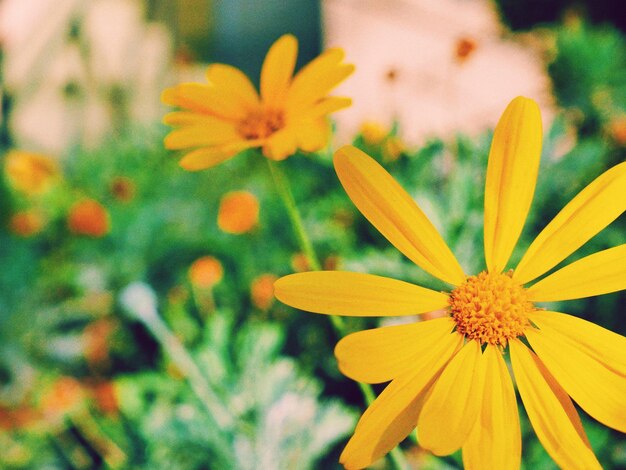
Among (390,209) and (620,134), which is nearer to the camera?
(390,209)

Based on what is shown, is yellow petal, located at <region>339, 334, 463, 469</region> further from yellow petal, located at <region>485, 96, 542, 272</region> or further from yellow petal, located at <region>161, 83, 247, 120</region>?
yellow petal, located at <region>161, 83, 247, 120</region>

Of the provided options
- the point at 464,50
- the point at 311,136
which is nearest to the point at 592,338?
the point at 311,136

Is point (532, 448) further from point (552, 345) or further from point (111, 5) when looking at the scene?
point (111, 5)

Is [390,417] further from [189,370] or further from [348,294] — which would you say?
[189,370]

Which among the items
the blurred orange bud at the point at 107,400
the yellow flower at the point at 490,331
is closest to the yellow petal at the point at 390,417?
the yellow flower at the point at 490,331

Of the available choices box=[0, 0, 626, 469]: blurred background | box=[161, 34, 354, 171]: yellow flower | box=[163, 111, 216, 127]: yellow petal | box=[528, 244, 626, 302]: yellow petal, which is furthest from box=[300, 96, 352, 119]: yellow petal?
box=[0, 0, 626, 469]: blurred background

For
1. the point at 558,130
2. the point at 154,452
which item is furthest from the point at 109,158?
the point at 558,130
